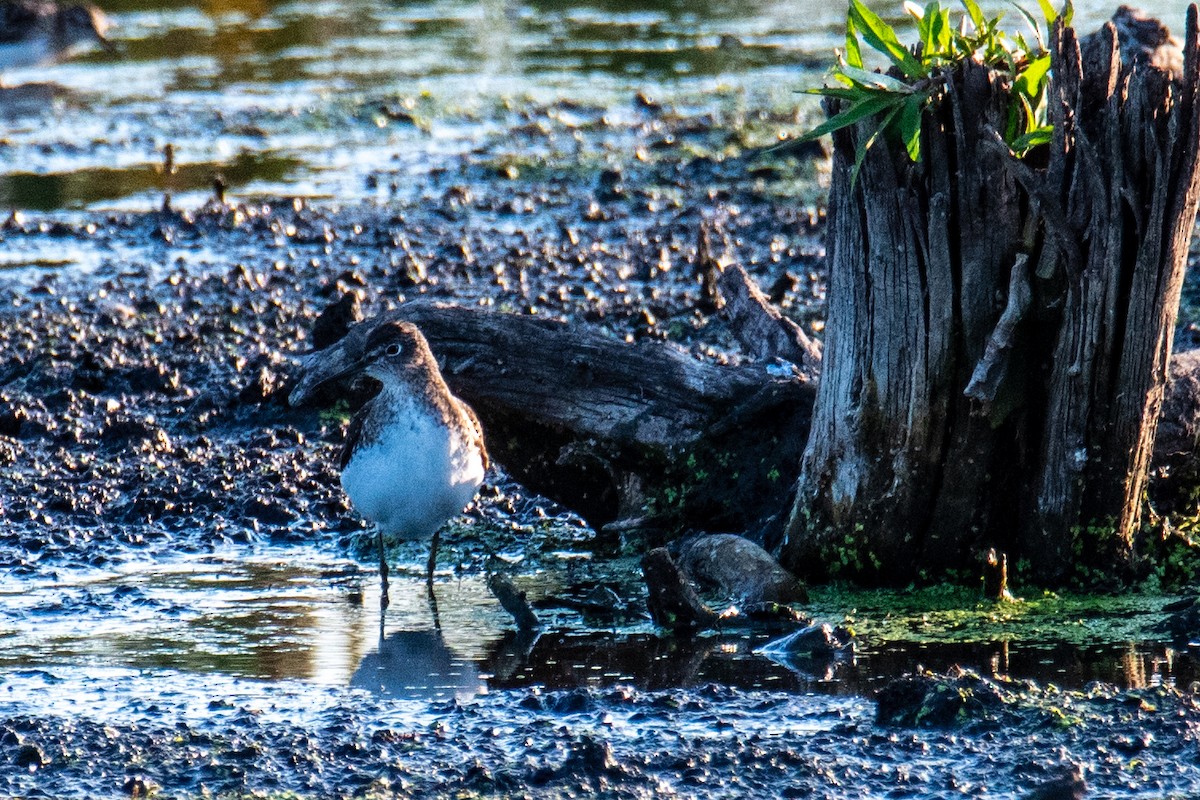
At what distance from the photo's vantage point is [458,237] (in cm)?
1383

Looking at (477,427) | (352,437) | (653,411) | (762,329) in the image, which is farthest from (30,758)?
(762,329)

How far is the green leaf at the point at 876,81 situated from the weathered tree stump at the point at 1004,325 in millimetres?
152

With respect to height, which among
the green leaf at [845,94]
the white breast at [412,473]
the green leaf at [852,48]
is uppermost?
the green leaf at [852,48]

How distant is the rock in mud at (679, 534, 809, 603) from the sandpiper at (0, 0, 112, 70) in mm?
18485

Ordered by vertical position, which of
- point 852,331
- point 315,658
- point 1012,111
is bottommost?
point 315,658

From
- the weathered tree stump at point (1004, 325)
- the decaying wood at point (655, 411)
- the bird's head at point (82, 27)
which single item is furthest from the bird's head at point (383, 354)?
the bird's head at point (82, 27)

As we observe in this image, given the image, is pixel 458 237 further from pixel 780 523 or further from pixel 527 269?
pixel 780 523

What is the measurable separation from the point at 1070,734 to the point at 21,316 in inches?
335

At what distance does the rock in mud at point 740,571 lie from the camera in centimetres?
684

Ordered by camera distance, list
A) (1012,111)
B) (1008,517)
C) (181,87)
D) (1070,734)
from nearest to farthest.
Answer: (1070,734) → (1012,111) → (1008,517) → (181,87)

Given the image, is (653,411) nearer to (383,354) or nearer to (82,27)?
(383,354)

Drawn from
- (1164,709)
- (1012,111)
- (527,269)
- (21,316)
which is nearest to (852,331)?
(1012,111)

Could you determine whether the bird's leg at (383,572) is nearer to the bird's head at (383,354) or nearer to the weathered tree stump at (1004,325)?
the bird's head at (383,354)

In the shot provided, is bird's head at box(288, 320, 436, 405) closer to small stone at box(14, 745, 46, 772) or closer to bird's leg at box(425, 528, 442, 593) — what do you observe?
bird's leg at box(425, 528, 442, 593)
